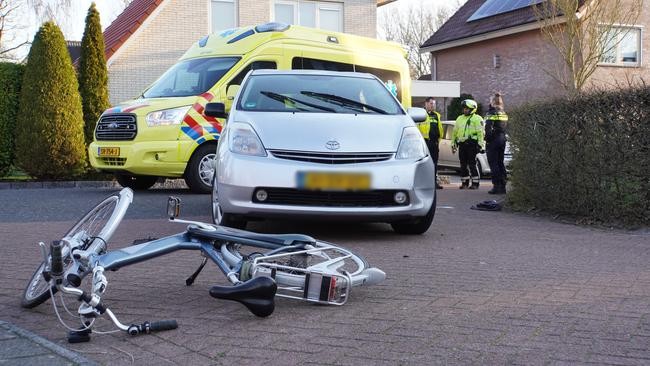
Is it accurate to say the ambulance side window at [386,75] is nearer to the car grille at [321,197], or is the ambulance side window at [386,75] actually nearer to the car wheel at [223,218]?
the car wheel at [223,218]

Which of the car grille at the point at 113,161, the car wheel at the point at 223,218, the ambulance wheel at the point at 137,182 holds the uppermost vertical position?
the car grille at the point at 113,161

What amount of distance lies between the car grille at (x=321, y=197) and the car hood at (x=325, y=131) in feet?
1.20

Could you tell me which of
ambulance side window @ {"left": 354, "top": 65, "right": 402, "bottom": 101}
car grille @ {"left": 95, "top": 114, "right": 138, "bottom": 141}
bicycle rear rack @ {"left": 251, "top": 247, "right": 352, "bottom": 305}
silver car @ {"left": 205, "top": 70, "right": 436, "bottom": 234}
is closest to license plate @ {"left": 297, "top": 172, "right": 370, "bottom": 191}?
silver car @ {"left": 205, "top": 70, "right": 436, "bottom": 234}

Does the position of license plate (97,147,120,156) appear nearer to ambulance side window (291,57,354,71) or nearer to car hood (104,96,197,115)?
car hood (104,96,197,115)

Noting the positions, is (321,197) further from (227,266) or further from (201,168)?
(201,168)

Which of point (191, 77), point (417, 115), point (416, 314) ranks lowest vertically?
point (416, 314)

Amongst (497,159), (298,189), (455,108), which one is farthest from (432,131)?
(455,108)

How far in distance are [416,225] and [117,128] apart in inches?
242

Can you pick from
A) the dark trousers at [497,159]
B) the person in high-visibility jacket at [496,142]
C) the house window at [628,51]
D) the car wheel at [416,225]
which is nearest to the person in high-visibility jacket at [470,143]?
the person in high-visibility jacket at [496,142]

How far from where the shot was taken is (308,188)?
6.29 m

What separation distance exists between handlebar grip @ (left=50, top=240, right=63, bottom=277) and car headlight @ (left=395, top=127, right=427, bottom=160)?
3.64 meters

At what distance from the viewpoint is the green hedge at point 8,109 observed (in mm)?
15328

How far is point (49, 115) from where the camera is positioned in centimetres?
1492

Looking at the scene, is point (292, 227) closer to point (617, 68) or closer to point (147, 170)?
point (147, 170)
